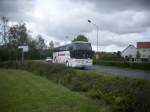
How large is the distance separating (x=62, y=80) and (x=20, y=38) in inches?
2665

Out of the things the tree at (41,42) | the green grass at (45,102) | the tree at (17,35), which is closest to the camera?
the green grass at (45,102)

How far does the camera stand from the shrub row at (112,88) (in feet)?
31.8

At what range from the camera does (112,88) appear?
12.8 m

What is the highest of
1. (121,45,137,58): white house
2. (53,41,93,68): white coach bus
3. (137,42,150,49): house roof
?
(137,42,150,49): house roof

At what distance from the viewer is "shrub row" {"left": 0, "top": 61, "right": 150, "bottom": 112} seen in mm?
9688

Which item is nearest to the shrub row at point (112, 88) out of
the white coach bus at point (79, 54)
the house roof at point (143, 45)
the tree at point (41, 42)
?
the white coach bus at point (79, 54)

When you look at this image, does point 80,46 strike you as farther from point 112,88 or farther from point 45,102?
point 112,88

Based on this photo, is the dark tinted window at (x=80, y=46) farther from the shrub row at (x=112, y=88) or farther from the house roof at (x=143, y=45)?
the house roof at (x=143, y=45)

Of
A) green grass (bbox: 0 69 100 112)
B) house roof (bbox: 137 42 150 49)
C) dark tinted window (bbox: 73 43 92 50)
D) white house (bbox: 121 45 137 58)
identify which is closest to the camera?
green grass (bbox: 0 69 100 112)

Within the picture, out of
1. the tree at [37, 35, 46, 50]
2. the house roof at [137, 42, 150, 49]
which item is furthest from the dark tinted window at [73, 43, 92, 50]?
the tree at [37, 35, 46, 50]

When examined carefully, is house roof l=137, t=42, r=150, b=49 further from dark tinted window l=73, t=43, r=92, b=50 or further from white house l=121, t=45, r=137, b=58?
dark tinted window l=73, t=43, r=92, b=50

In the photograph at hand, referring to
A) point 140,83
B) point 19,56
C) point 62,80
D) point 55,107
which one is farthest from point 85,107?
point 19,56

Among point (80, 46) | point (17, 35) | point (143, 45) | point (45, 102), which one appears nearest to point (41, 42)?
point (17, 35)

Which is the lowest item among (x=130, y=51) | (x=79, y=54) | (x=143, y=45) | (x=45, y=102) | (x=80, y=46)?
(x=45, y=102)
